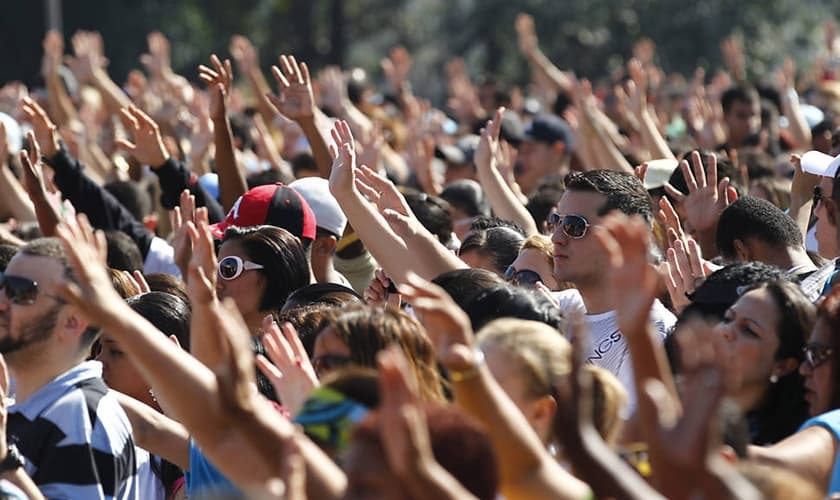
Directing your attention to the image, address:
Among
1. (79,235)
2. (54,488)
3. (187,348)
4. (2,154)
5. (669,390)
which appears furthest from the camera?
(2,154)

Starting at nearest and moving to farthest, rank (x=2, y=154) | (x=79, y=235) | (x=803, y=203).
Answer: (x=79, y=235)
(x=803, y=203)
(x=2, y=154)

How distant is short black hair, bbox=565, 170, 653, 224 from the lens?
235 inches

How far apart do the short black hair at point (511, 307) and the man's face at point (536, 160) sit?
6.26 metres

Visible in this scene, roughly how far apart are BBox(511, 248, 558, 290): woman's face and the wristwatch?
275 cm

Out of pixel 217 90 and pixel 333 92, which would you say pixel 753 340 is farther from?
pixel 333 92

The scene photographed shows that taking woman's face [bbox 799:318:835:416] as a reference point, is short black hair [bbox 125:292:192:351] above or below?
above

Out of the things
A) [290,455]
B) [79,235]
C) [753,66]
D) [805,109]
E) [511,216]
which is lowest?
[753,66]

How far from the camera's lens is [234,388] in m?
3.61

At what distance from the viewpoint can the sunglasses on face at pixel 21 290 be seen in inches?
176

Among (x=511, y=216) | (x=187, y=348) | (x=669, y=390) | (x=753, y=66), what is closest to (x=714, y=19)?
(x=753, y=66)

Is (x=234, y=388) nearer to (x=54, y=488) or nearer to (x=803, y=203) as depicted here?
(x=54, y=488)

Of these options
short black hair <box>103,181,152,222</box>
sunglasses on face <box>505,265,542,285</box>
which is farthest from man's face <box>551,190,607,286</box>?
short black hair <box>103,181,152,222</box>

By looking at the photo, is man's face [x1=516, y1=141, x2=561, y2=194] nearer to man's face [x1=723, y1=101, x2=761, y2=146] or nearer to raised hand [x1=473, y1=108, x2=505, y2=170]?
man's face [x1=723, y1=101, x2=761, y2=146]

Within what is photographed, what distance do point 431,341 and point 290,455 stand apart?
41.3 inches
